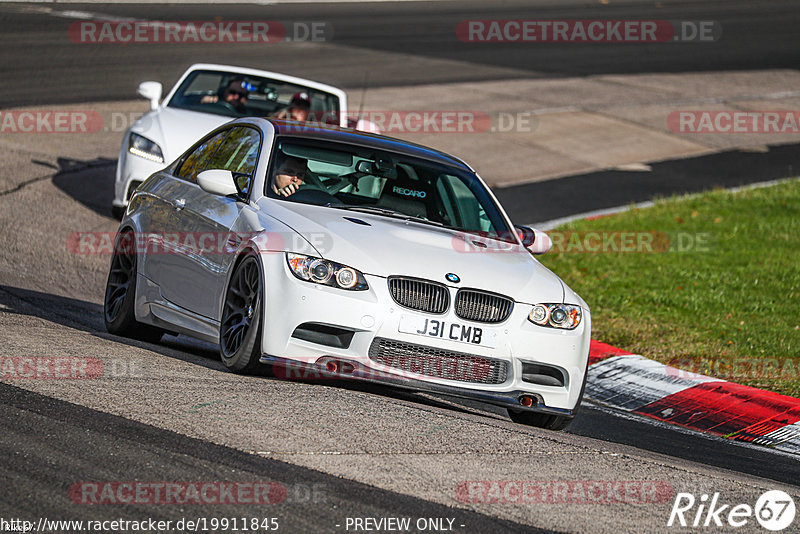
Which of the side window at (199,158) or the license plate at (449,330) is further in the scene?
the side window at (199,158)

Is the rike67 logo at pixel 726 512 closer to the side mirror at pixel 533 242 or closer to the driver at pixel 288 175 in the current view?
the side mirror at pixel 533 242

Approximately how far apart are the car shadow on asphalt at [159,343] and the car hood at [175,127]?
2.81 meters

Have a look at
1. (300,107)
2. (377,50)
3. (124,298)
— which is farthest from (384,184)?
(377,50)

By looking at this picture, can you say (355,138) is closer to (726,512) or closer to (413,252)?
(413,252)

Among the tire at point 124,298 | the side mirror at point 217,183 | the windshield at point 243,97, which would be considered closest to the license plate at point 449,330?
the side mirror at point 217,183

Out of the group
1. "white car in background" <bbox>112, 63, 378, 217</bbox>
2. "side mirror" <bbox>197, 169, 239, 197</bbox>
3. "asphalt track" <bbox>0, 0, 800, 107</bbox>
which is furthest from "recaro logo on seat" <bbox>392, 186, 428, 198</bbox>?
"asphalt track" <bbox>0, 0, 800, 107</bbox>

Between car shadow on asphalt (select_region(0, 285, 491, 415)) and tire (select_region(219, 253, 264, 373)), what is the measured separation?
10cm

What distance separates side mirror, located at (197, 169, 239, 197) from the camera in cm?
761

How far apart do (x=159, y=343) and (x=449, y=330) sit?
9.17 ft

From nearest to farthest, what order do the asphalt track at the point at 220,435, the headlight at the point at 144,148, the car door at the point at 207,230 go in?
the asphalt track at the point at 220,435 → the car door at the point at 207,230 → the headlight at the point at 144,148

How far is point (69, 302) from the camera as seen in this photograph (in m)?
10.3

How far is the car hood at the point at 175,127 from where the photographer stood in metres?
13.0

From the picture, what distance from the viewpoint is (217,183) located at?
7.61 m

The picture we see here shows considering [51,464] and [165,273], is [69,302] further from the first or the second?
[51,464]
